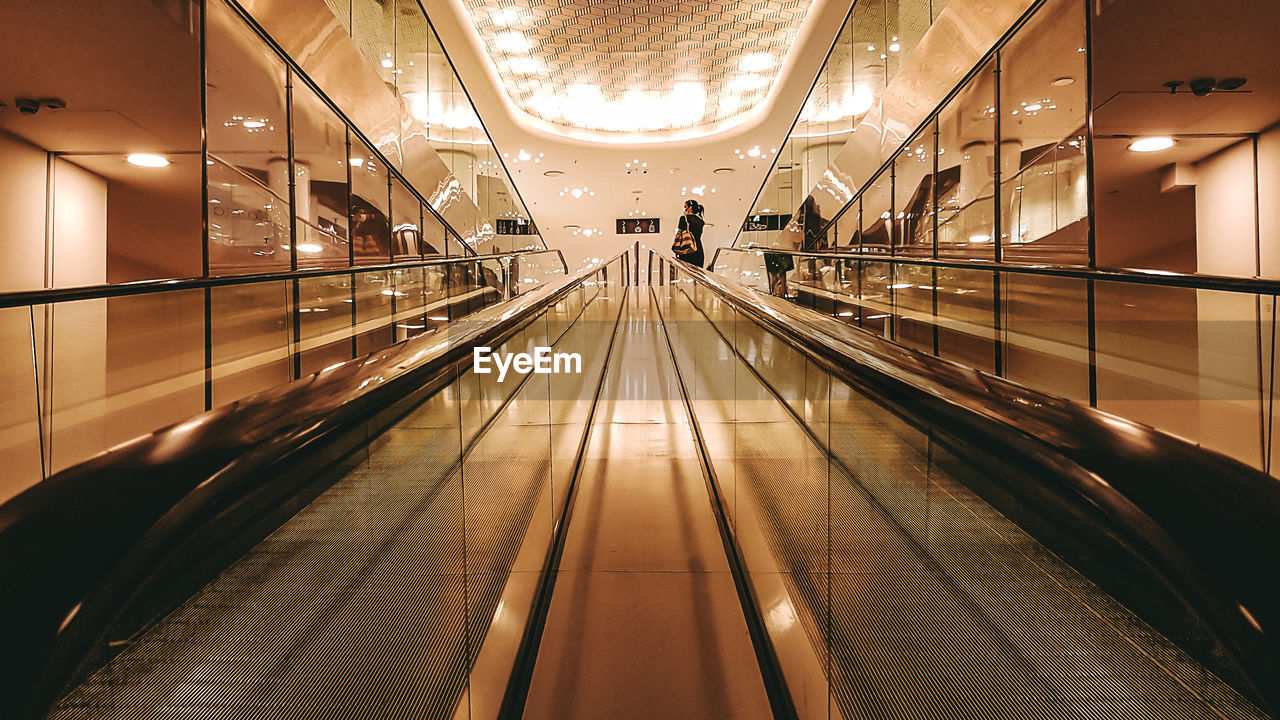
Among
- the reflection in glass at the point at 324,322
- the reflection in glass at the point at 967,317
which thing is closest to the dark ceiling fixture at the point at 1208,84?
the reflection in glass at the point at 967,317

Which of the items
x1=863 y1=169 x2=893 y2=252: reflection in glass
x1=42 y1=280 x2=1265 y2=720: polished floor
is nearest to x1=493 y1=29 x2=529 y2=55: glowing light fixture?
x1=863 y1=169 x2=893 y2=252: reflection in glass

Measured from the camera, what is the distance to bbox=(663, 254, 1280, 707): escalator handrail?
64 centimetres

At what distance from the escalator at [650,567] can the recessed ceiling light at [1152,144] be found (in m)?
3.82

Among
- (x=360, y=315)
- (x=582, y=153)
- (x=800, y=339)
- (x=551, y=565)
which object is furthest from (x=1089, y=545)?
(x=582, y=153)

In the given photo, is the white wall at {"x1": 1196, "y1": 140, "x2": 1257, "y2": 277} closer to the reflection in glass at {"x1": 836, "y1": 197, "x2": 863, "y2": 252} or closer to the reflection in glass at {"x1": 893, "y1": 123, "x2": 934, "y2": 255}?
the reflection in glass at {"x1": 893, "y1": 123, "x2": 934, "y2": 255}

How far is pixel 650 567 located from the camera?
2471 millimetres

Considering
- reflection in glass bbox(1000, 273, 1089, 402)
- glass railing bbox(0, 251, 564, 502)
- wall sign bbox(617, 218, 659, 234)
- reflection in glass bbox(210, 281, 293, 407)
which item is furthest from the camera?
wall sign bbox(617, 218, 659, 234)

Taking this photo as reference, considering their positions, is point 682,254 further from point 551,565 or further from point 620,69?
point 551,565

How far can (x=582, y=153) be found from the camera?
16734 millimetres

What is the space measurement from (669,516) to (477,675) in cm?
150

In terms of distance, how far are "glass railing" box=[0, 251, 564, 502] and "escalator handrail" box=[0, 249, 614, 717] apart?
4.93 feet

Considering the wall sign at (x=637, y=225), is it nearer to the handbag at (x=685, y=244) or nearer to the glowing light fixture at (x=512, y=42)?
the glowing light fixture at (x=512, y=42)

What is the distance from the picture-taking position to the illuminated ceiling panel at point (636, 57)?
1030 centimetres

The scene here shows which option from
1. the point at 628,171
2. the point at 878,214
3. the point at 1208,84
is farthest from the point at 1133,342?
the point at 628,171
